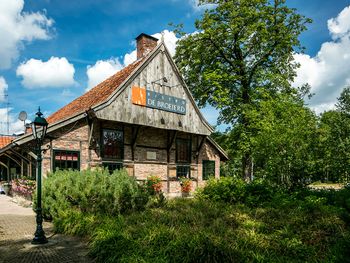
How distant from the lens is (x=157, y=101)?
16672 millimetres

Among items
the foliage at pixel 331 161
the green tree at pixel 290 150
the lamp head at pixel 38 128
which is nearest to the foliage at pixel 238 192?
the green tree at pixel 290 150

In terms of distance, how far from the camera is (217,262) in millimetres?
5281

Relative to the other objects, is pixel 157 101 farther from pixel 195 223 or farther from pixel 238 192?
pixel 195 223

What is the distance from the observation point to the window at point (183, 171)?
18538 millimetres

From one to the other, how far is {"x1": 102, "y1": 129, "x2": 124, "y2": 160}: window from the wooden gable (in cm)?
98

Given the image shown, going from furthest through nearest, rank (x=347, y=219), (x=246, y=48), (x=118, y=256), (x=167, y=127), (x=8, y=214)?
(x=246, y=48), (x=167, y=127), (x=8, y=214), (x=118, y=256), (x=347, y=219)

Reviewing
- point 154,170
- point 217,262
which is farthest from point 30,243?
point 154,170

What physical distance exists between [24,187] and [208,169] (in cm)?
1183

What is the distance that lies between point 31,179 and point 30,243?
8541 millimetres

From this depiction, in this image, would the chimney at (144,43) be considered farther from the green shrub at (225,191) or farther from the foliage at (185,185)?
the green shrub at (225,191)

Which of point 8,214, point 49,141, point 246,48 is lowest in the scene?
point 8,214

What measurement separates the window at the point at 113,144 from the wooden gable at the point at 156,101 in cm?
98

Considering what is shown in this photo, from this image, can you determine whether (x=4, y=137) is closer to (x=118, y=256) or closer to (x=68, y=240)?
(x=68, y=240)

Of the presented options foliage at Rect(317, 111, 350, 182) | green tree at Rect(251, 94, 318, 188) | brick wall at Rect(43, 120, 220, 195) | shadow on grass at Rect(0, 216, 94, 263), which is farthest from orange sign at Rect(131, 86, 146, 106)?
foliage at Rect(317, 111, 350, 182)
